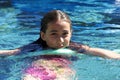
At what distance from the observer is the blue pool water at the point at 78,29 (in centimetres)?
438

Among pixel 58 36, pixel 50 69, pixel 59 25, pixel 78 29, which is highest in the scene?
pixel 59 25

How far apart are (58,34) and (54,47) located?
0.69 ft

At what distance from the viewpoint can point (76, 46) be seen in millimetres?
4750

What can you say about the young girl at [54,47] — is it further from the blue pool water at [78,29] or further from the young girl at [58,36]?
the blue pool water at [78,29]

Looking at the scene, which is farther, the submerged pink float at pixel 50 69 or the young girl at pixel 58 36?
the young girl at pixel 58 36

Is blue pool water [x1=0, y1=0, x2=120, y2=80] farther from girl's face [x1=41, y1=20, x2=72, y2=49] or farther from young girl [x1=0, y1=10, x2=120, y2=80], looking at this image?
girl's face [x1=41, y1=20, x2=72, y2=49]

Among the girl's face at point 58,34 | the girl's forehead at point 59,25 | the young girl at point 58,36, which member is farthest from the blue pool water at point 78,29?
the girl's forehead at point 59,25

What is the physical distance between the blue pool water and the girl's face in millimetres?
302

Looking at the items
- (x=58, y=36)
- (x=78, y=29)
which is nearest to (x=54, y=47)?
(x=58, y=36)

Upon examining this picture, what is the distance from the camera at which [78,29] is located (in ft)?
21.6

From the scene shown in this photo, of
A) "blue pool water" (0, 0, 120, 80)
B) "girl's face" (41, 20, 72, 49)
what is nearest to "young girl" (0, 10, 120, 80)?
"girl's face" (41, 20, 72, 49)

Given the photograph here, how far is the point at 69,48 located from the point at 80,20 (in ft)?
8.72

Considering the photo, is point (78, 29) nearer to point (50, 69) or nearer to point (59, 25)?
point (59, 25)

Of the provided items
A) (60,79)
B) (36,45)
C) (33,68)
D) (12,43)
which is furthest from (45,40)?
(12,43)
